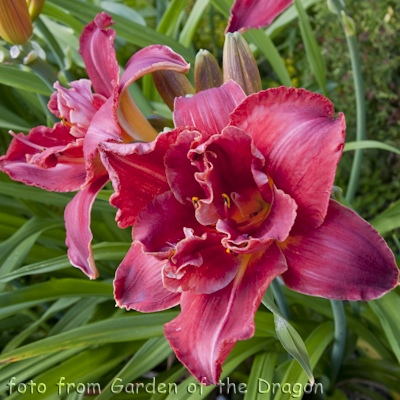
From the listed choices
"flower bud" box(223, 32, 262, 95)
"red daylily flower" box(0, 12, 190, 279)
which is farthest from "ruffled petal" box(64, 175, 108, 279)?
"flower bud" box(223, 32, 262, 95)

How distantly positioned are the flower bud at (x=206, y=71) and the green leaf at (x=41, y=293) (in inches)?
17.8

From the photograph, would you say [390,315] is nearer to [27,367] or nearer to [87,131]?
[87,131]

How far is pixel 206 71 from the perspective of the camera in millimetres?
490

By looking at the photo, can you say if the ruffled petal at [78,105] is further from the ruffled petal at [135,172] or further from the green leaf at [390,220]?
the green leaf at [390,220]

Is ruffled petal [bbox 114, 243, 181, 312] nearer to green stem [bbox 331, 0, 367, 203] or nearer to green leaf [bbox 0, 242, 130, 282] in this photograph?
green leaf [bbox 0, 242, 130, 282]

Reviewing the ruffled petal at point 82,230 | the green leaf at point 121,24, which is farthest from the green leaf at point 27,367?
the green leaf at point 121,24

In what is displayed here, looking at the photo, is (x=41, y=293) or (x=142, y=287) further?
(x=41, y=293)

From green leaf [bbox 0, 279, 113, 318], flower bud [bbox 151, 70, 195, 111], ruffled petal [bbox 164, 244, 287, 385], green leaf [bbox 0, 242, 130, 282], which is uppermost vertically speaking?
flower bud [bbox 151, 70, 195, 111]

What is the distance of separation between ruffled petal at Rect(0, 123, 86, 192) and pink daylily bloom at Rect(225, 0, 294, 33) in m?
0.28

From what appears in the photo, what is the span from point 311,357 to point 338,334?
0.22ft

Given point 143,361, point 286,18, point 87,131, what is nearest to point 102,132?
point 87,131

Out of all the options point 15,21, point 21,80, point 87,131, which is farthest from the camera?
point 21,80

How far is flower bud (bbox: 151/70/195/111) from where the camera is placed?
50cm

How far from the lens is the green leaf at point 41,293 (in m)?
0.66
